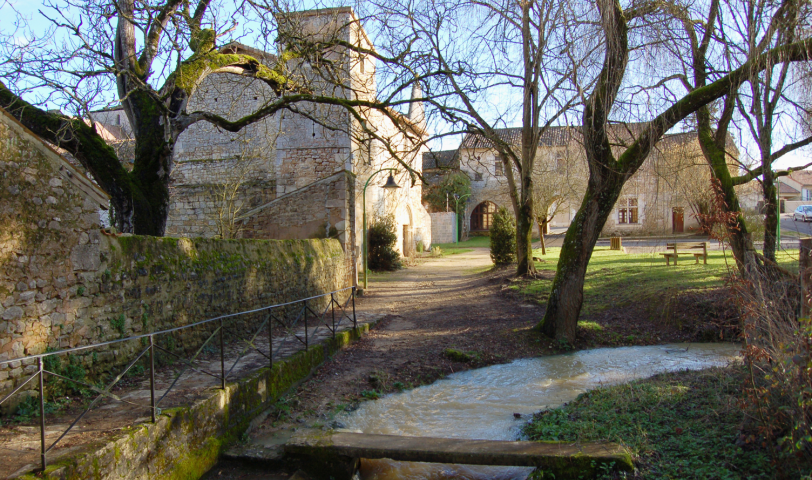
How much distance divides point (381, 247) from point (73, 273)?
1544cm

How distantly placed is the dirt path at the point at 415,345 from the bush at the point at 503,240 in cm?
352

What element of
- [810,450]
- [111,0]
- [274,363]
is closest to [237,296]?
[274,363]

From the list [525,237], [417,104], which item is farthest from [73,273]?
[417,104]

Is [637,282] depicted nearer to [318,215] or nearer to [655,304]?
[655,304]

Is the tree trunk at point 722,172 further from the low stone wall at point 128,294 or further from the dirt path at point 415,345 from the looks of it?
the low stone wall at point 128,294

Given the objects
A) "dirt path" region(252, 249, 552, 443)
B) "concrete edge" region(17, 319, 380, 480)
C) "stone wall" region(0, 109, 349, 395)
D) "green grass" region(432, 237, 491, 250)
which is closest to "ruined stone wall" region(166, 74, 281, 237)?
"dirt path" region(252, 249, 552, 443)

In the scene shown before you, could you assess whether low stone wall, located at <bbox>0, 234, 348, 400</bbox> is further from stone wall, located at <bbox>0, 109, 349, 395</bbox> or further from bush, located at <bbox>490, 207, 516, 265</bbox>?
bush, located at <bbox>490, 207, 516, 265</bbox>

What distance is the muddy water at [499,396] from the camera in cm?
452

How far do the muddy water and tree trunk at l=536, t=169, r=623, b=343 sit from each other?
2.07 ft

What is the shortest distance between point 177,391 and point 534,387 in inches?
165

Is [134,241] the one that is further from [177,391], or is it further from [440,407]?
[440,407]

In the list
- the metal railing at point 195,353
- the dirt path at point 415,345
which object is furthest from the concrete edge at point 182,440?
the dirt path at point 415,345

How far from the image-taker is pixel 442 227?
36.8 meters

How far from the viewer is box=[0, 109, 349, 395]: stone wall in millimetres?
4035
